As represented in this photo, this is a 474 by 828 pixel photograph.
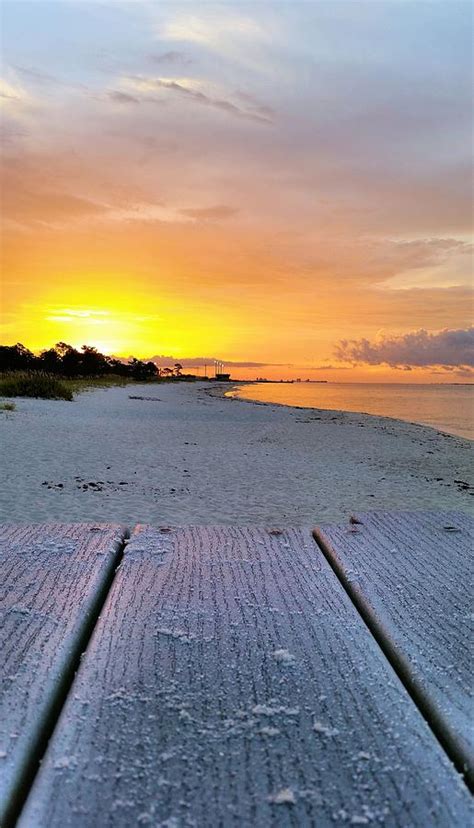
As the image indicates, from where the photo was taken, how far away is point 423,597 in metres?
0.99

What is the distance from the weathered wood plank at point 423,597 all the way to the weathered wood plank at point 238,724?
0.04 metres

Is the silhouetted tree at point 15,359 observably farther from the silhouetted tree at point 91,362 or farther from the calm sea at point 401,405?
the calm sea at point 401,405

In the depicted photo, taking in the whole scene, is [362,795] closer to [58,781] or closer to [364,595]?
[58,781]

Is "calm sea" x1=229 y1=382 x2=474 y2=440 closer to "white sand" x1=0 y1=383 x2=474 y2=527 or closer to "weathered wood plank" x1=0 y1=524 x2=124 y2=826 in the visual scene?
"white sand" x1=0 y1=383 x2=474 y2=527

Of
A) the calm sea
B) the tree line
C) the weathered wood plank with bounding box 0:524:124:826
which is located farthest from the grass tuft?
the tree line

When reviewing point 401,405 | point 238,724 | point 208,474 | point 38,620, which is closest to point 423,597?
point 238,724

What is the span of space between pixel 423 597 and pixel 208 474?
8076mm

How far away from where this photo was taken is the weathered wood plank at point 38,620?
0.64m

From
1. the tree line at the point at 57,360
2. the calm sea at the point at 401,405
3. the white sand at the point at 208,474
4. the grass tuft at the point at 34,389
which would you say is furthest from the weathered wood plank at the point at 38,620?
the tree line at the point at 57,360

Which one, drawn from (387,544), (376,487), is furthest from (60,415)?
(387,544)

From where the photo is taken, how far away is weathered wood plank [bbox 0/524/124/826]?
64cm

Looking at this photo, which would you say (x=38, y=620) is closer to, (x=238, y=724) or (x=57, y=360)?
(x=238, y=724)

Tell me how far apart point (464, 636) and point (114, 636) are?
53 centimetres

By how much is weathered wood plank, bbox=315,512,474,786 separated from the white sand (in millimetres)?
4839
